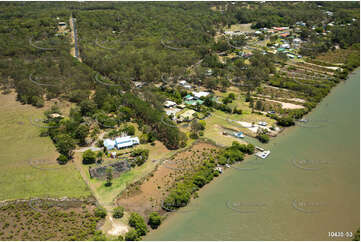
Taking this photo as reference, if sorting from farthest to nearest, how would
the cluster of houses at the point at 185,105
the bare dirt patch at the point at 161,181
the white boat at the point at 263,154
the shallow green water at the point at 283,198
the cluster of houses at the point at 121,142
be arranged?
the cluster of houses at the point at 185,105, the cluster of houses at the point at 121,142, the white boat at the point at 263,154, the bare dirt patch at the point at 161,181, the shallow green water at the point at 283,198

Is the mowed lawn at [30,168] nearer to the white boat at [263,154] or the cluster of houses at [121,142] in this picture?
the cluster of houses at [121,142]

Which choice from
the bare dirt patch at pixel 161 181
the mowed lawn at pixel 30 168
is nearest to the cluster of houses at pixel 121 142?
the mowed lawn at pixel 30 168

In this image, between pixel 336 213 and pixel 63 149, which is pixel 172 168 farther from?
pixel 336 213

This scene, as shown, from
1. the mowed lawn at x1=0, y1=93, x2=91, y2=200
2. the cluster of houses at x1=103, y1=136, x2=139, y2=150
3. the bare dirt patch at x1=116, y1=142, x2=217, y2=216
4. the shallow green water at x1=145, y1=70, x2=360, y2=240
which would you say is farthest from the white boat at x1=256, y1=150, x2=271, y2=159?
the mowed lawn at x1=0, y1=93, x2=91, y2=200

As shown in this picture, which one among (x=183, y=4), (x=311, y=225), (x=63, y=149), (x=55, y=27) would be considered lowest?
(x=311, y=225)

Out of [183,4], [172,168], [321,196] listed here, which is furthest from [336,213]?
[183,4]

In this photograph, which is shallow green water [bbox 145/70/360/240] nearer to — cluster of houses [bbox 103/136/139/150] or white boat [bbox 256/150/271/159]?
white boat [bbox 256/150/271/159]
